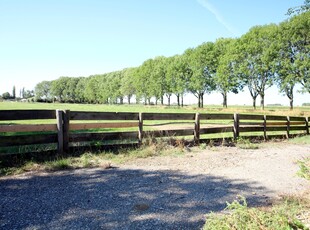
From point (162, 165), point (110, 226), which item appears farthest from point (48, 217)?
point (162, 165)

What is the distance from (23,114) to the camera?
762cm

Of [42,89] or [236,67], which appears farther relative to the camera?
[42,89]

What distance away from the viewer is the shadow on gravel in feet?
13.1

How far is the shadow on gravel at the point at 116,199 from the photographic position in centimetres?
400

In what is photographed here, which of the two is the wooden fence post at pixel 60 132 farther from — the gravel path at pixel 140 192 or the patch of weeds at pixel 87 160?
the gravel path at pixel 140 192

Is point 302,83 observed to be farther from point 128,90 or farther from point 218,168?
point 128,90

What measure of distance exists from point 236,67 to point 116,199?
47662mm

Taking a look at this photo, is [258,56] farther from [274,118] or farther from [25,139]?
[25,139]

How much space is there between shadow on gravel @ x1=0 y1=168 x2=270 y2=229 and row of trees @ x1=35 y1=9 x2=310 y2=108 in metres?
22.4

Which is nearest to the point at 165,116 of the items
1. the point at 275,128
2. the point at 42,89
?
the point at 275,128

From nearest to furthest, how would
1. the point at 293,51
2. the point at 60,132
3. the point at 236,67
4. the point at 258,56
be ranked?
1. the point at 60,132
2. the point at 293,51
3. the point at 258,56
4. the point at 236,67

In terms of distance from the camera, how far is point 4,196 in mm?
5004

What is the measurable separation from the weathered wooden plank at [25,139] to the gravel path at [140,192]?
1.33 meters

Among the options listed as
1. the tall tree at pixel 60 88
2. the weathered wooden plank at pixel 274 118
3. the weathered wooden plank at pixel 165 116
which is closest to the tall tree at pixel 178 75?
the weathered wooden plank at pixel 274 118
